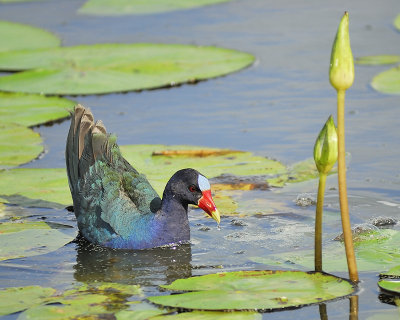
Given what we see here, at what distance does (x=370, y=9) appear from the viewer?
11375mm

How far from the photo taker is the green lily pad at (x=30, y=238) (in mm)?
5488

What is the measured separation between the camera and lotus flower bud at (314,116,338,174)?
167 inches

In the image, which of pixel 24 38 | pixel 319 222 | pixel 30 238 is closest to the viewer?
pixel 319 222

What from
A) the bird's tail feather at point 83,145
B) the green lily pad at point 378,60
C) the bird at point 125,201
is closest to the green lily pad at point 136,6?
the green lily pad at point 378,60

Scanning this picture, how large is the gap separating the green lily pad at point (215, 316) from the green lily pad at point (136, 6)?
7825 millimetres

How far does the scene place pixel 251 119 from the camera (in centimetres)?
813

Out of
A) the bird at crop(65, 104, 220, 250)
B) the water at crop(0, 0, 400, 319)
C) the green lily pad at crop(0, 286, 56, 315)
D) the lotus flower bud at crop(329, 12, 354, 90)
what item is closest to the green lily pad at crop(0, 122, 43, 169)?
the water at crop(0, 0, 400, 319)

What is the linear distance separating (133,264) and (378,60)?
183 inches

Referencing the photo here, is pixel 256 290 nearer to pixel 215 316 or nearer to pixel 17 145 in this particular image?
pixel 215 316

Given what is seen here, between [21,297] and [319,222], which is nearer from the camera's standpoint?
[319,222]

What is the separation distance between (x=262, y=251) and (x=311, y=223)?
0.59 m

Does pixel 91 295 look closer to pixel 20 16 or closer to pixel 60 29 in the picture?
pixel 60 29

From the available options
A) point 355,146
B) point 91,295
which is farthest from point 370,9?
point 91,295

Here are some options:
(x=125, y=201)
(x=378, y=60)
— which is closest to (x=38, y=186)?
(x=125, y=201)
